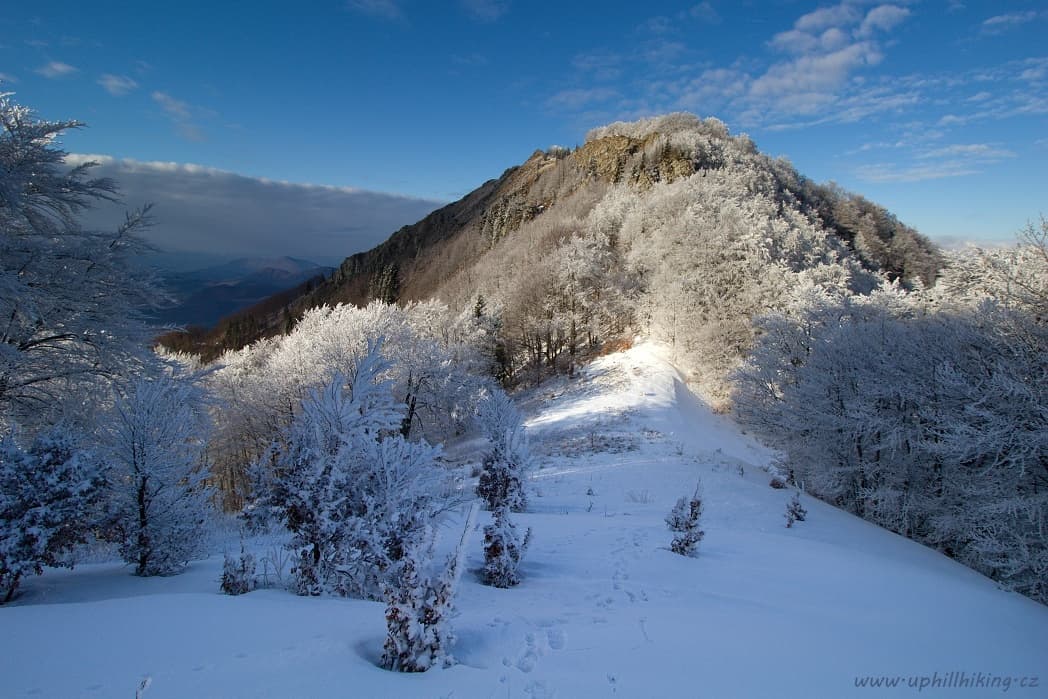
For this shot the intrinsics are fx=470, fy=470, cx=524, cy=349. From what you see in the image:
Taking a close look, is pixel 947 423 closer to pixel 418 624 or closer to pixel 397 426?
pixel 397 426

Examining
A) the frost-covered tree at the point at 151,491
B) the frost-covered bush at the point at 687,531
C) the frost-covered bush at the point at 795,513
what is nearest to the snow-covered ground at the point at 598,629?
the frost-covered bush at the point at 687,531

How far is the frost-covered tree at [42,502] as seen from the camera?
16.0 feet

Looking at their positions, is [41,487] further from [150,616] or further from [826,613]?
[826,613]

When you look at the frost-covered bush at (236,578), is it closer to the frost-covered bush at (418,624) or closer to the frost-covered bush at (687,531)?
the frost-covered bush at (418,624)

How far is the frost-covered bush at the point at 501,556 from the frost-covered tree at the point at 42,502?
463cm

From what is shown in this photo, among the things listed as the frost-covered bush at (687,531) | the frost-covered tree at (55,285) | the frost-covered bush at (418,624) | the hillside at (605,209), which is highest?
the hillside at (605,209)

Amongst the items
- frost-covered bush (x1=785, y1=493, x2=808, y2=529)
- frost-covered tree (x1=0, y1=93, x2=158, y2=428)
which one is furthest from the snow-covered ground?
frost-covered tree (x1=0, y1=93, x2=158, y2=428)

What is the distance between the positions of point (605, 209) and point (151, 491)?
139 ft

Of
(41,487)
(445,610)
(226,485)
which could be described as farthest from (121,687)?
(226,485)

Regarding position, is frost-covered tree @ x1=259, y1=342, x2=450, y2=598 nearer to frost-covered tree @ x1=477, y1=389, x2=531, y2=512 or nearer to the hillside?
frost-covered tree @ x1=477, y1=389, x2=531, y2=512

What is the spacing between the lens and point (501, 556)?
219 inches

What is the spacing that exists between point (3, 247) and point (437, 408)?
68.5ft

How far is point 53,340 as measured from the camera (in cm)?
968

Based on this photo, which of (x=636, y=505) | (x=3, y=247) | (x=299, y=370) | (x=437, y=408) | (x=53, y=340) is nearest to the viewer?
(x=3, y=247)
